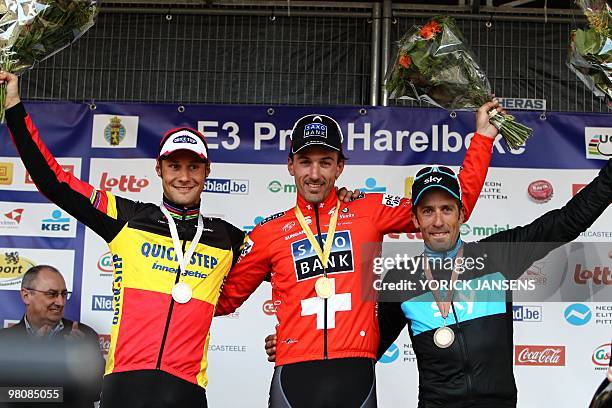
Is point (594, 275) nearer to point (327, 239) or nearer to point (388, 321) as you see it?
point (388, 321)

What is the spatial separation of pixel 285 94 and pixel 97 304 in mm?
1588

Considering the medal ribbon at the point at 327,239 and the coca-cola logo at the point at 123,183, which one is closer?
the medal ribbon at the point at 327,239

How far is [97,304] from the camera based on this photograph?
4715mm

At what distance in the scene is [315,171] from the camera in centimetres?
337

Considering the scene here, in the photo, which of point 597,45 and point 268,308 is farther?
point 268,308

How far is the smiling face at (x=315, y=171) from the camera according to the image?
3357mm

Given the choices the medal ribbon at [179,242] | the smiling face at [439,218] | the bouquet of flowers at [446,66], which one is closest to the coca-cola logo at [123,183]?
the medal ribbon at [179,242]

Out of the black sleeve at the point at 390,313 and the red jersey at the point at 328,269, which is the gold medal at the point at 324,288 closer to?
the red jersey at the point at 328,269

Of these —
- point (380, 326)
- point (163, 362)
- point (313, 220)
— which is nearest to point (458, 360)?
point (380, 326)

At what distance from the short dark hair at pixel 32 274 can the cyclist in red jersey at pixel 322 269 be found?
5.45ft

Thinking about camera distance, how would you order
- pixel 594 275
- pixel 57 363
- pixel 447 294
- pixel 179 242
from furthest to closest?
pixel 594 275 < pixel 57 363 < pixel 179 242 < pixel 447 294

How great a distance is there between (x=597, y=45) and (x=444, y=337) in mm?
1169

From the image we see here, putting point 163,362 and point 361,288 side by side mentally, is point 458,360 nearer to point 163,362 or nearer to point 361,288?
point 361,288

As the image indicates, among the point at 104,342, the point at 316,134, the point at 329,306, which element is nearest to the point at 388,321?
the point at 329,306
